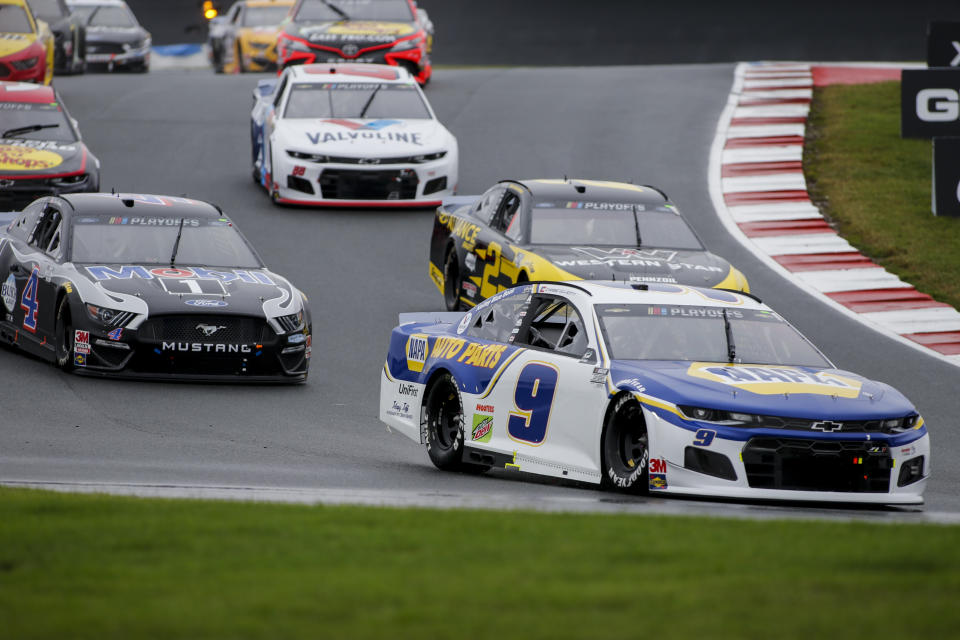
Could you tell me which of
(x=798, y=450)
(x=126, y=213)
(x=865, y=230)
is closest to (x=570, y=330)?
(x=798, y=450)

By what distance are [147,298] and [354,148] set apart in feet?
24.5

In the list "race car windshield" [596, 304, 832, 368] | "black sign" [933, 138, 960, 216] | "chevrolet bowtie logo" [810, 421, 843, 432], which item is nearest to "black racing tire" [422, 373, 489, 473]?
"race car windshield" [596, 304, 832, 368]

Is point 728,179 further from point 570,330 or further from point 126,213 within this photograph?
point 570,330

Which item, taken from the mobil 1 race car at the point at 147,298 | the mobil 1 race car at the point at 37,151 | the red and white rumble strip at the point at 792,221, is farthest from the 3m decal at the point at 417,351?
the mobil 1 race car at the point at 37,151

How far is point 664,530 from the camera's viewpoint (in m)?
6.69

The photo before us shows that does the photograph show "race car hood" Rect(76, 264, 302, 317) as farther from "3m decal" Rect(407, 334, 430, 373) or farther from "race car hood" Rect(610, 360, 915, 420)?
"race car hood" Rect(610, 360, 915, 420)

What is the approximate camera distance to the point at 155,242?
14375 mm

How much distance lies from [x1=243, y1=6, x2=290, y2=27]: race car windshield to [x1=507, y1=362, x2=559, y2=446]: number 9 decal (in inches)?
1032

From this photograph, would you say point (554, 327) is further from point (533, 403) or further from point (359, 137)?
point (359, 137)

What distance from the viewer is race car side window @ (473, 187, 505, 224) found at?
51.9 ft

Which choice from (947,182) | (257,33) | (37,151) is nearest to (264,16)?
(257,33)

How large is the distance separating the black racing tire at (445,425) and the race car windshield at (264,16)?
25347 mm

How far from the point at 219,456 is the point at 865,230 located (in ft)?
39.5

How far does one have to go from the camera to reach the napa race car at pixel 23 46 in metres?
24.7
